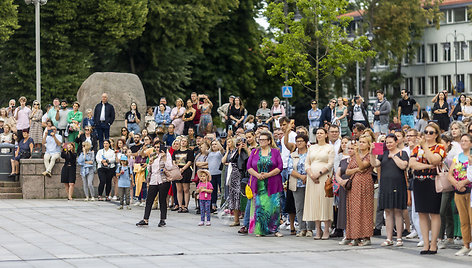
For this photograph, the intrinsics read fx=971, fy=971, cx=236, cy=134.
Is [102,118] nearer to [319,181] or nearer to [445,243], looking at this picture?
[319,181]

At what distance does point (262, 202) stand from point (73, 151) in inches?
Result: 432

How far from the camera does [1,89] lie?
43750mm

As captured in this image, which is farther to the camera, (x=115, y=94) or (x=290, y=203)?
(x=115, y=94)

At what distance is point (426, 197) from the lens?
45.9ft

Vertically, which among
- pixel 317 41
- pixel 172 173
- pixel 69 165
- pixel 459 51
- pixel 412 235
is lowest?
pixel 412 235

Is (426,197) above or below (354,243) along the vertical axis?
above

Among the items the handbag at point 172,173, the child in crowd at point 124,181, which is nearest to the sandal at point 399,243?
the handbag at point 172,173

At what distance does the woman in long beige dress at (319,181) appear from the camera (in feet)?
53.0

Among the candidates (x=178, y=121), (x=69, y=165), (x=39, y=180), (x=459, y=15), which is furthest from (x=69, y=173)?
(x=459, y=15)

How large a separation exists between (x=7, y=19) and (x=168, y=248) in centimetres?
2713

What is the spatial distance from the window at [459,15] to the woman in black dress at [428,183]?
9203 cm

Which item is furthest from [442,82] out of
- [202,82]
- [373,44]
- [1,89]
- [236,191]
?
[236,191]

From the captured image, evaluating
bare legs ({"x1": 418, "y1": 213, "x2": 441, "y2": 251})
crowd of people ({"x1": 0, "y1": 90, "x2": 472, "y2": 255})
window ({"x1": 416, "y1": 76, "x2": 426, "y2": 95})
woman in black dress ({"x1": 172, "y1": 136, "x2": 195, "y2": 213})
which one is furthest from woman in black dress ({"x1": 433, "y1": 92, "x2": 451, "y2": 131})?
window ({"x1": 416, "y1": 76, "x2": 426, "y2": 95})

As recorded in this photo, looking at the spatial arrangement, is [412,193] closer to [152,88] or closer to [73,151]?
[73,151]
